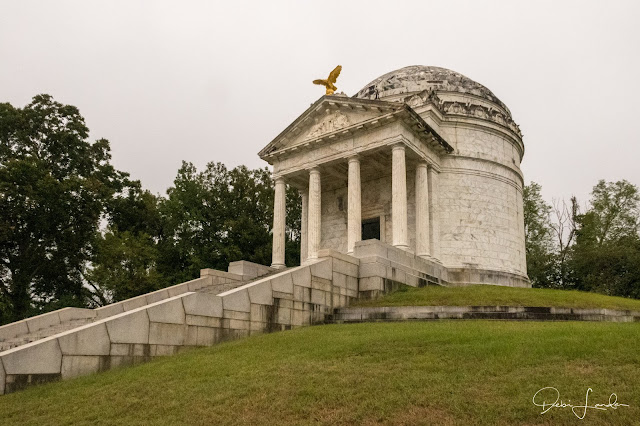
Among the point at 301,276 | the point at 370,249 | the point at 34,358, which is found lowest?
the point at 34,358

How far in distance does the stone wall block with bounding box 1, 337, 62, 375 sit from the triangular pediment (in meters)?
18.1

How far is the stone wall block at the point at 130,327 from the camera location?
12297mm

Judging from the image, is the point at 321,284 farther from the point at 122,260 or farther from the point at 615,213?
the point at 615,213

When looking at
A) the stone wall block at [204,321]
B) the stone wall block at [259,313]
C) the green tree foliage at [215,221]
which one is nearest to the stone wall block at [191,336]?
the stone wall block at [204,321]

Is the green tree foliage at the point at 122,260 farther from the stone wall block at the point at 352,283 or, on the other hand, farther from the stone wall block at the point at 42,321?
the stone wall block at the point at 352,283

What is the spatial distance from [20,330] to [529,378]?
1543cm

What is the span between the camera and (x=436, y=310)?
16609mm

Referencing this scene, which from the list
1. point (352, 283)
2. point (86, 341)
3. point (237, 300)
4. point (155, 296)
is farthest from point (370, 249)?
point (86, 341)

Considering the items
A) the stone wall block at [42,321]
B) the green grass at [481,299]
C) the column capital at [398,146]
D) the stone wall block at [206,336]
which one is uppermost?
the column capital at [398,146]

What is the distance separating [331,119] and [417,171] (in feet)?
16.7

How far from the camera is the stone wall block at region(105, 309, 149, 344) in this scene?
484 inches

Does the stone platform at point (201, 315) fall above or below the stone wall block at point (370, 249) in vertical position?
below

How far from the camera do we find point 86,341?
11.7 metres

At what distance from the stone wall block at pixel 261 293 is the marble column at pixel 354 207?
30.1 ft
